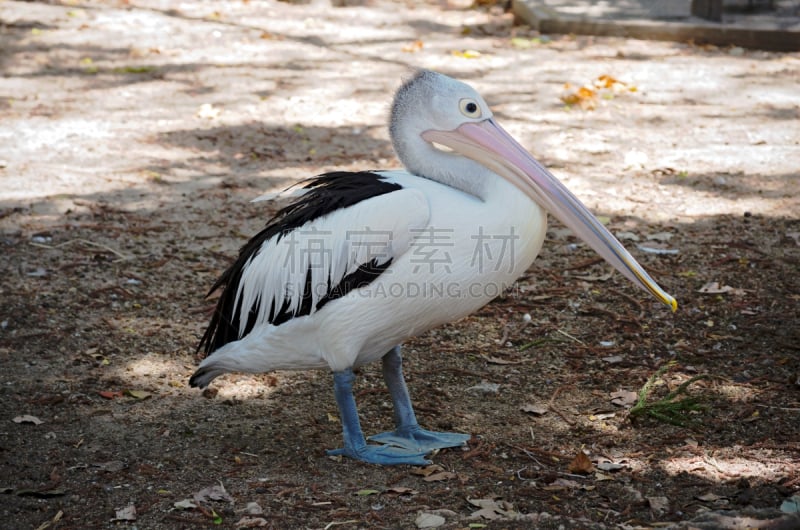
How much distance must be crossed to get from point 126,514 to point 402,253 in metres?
1.20

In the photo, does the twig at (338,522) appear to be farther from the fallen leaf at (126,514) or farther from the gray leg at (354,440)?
the fallen leaf at (126,514)

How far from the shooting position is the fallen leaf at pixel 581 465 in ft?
10.2

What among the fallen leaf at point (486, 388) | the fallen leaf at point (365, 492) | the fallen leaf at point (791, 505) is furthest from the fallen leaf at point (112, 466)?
the fallen leaf at point (791, 505)

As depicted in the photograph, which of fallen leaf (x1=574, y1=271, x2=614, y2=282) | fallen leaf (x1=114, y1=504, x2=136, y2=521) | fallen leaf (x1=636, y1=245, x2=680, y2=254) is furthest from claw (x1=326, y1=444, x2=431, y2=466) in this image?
fallen leaf (x1=636, y1=245, x2=680, y2=254)

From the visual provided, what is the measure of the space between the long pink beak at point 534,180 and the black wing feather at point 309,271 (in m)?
0.33

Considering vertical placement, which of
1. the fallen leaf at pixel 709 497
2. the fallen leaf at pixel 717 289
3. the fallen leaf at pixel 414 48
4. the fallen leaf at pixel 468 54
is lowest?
the fallen leaf at pixel 709 497

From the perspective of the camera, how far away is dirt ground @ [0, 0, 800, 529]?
3016 millimetres

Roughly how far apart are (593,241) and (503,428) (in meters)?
0.81

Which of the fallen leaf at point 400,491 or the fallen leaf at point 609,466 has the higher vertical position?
the fallen leaf at point 609,466

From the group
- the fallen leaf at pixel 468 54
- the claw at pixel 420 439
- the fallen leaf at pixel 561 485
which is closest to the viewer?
the fallen leaf at pixel 561 485

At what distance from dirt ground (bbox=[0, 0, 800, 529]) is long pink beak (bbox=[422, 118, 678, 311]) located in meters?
0.68

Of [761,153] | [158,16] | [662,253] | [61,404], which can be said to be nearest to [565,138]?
[761,153]

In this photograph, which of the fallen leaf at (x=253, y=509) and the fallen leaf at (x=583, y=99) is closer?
the fallen leaf at (x=253, y=509)

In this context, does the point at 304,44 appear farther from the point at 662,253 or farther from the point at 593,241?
the point at 593,241
